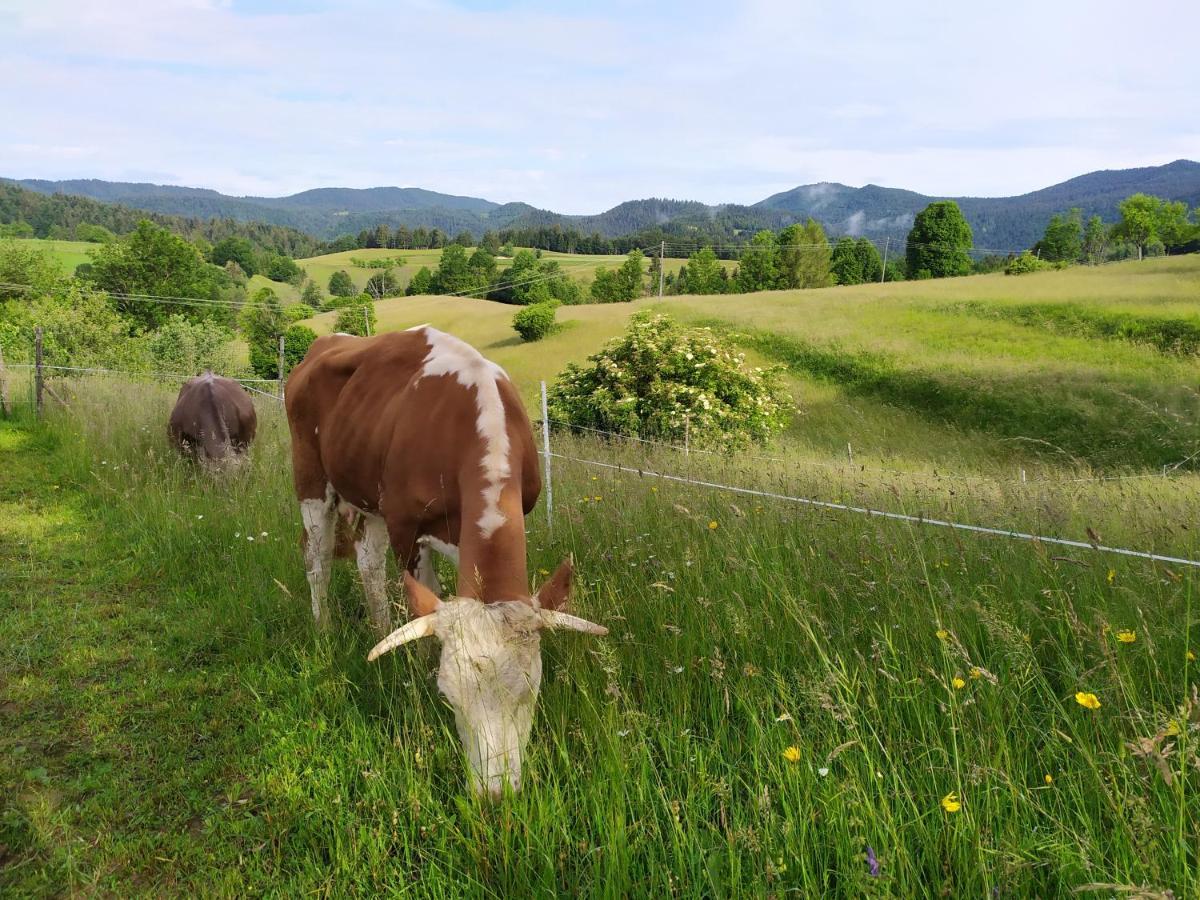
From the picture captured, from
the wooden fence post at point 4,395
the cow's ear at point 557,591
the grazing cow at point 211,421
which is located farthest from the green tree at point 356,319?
the cow's ear at point 557,591

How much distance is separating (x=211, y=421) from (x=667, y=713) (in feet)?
28.6

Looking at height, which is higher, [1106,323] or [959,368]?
[1106,323]

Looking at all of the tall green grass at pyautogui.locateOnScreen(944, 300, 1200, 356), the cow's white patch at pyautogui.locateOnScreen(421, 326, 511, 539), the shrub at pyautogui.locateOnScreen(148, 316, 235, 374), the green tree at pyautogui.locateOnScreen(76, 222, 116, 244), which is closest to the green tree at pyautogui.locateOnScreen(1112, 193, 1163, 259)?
the tall green grass at pyautogui.locateOnScreen(944, 300, 1200, 356)

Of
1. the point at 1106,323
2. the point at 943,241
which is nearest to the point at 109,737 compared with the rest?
the point at 1106,323

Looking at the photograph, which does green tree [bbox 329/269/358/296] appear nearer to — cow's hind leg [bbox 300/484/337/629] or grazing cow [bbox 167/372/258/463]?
grazing cow [bbox 167/372/258/463]

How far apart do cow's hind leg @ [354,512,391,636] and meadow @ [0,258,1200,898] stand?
0.24m

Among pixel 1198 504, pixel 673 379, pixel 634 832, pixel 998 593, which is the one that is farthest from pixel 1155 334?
pixel 634 832

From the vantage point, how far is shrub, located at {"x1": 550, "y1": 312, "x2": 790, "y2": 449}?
15211 mm

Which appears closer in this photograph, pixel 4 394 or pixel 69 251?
pixel 4 394

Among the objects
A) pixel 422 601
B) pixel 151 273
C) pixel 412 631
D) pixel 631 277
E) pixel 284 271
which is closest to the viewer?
pixel 412 631

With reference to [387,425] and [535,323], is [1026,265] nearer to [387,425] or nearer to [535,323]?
[535,323]

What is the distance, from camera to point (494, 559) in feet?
11.1

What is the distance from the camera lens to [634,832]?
254 centimetres

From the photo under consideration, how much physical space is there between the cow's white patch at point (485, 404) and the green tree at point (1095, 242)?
11402 cm
